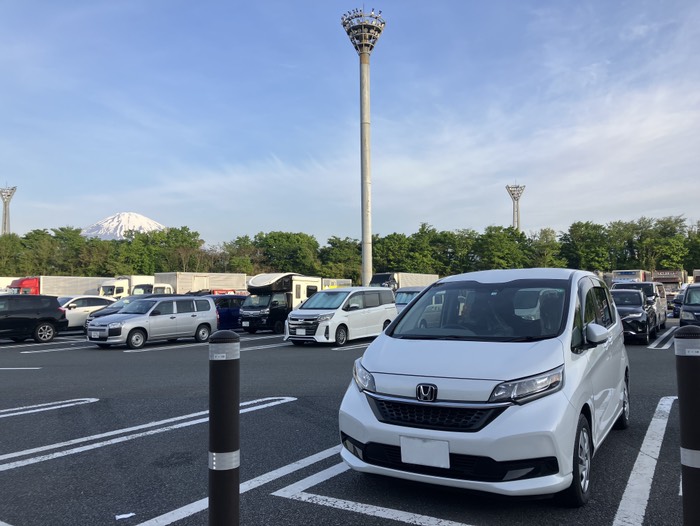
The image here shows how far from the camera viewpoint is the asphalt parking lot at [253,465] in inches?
161

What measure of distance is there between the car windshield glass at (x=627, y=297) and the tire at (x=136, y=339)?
14.2 metres

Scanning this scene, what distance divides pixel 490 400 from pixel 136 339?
16.0 m

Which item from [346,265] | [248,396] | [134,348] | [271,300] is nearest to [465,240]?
[346,265]

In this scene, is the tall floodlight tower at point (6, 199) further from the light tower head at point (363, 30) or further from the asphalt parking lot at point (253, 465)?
the asphalt parking lot at point (253, 465)

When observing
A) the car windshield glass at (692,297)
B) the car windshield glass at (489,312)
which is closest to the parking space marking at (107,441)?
the car windshield glass at (489,312)

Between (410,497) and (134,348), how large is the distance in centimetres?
1527

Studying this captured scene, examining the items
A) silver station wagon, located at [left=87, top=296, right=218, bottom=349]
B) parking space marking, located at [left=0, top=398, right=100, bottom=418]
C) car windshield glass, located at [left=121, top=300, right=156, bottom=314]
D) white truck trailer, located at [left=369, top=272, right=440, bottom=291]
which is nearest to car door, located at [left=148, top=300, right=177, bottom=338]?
silver station wagon, located at [left=87, top=296, right=218, bottom=349]

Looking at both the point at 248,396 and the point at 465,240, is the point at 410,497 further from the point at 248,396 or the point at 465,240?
the point at 465,240

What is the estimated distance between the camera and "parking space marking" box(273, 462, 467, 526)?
3.93m

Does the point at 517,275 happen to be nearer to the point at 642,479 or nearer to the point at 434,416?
the point at 642,479

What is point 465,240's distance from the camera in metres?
72.6

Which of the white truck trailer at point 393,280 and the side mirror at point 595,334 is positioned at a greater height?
the white truck trailer at point 393,280

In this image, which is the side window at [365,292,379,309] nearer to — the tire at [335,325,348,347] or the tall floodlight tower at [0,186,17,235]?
the tire at [335,325,348,347]

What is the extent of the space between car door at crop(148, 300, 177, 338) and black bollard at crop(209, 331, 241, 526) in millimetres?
16241
